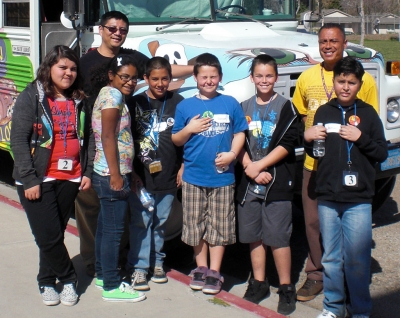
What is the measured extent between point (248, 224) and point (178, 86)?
1138 millimetres

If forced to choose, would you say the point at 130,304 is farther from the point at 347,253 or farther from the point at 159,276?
the point at 347,253

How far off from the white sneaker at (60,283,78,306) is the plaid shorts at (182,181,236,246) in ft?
2.48

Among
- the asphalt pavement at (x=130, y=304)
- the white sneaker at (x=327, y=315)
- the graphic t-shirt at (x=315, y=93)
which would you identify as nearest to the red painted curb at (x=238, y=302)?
the asphalt pavement at (x=130, y=304)

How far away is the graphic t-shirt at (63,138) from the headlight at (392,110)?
2.79 m

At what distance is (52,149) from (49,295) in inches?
36.1

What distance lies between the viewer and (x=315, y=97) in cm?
433

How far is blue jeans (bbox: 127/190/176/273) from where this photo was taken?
4.40 metres

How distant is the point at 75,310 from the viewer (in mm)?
4156

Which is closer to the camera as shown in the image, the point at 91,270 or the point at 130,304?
the point at 130,304

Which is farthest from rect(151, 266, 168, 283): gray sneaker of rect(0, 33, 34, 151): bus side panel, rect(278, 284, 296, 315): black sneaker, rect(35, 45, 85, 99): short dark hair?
rect(0, 33, 34, 151): bus side panel

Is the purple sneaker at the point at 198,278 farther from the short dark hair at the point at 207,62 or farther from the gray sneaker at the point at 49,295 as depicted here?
the short dark hair at the point at 207,62

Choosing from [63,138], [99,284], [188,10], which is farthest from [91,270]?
[188,10]

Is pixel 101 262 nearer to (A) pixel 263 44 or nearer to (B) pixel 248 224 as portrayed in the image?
(B) pixel 248 224

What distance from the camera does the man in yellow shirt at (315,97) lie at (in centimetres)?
428
